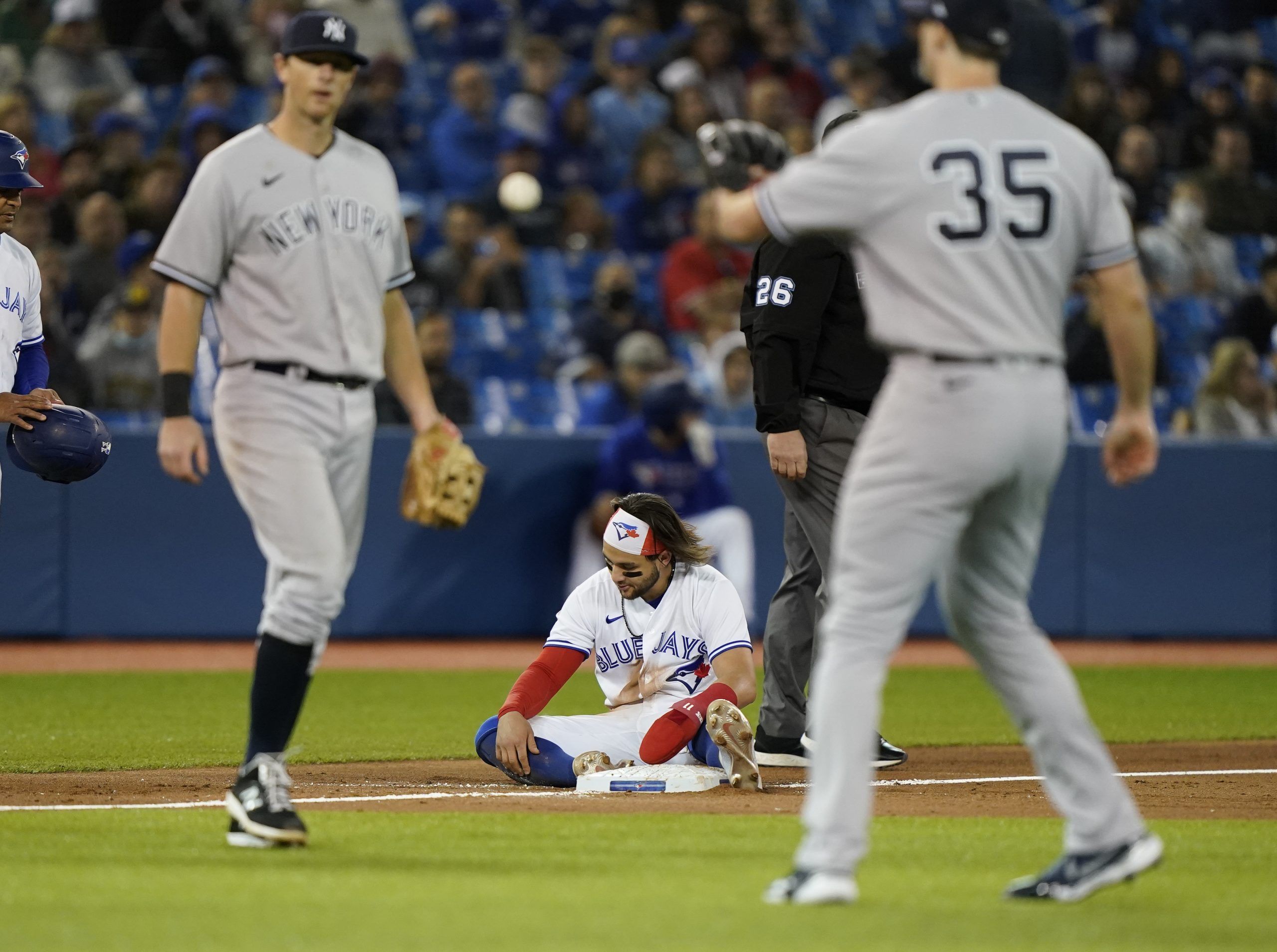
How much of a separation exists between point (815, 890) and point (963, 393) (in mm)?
1139

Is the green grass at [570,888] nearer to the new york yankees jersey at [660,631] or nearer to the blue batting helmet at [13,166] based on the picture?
the new york yankees jersey at [660,631]

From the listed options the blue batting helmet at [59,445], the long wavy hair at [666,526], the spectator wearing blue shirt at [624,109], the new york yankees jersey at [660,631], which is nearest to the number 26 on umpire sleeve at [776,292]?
the long wavy hair at [666,526]

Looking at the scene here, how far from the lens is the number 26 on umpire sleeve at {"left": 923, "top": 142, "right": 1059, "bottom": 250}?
419 cm

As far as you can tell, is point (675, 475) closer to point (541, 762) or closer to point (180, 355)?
point (541, 762)

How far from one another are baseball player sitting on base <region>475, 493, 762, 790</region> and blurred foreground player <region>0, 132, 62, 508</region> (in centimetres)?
203

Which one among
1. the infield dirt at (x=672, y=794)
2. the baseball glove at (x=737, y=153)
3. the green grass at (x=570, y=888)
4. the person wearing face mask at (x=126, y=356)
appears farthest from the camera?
the person wearing face mask at (x=126, y=356)

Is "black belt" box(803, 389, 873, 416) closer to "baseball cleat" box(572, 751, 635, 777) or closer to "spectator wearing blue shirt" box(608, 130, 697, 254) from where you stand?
"baseball cleat" box(572, 751, 635, 777)

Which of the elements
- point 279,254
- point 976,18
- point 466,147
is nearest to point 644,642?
point 279,254

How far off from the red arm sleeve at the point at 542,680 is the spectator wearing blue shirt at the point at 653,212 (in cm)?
951

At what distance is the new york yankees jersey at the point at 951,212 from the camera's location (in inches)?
165

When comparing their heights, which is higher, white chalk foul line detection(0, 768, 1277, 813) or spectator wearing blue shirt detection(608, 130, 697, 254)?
spectator wearing blue shirt detection(608, 130, 697, 254)

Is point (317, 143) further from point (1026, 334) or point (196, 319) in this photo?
point (1026, 334)

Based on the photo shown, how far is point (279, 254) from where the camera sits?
5141mm

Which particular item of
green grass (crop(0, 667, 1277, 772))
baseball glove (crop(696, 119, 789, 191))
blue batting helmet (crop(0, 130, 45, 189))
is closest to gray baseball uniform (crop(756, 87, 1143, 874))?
baseball glove (crop(696, 119, 789, 191))
